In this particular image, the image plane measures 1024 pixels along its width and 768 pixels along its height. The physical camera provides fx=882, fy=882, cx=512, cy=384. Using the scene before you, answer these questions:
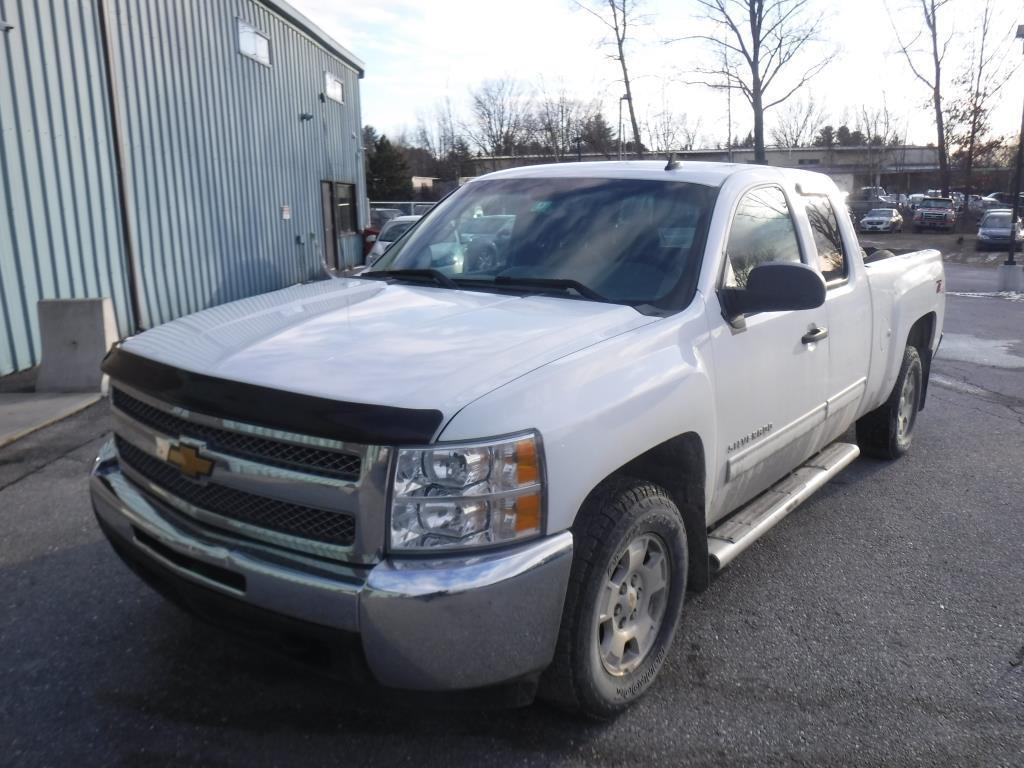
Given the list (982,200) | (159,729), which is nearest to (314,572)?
(159,729)

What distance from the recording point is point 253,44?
15695mm

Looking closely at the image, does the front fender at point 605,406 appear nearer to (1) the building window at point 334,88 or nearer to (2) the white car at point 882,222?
(1) the building window at point 334,88

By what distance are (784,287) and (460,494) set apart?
5.49 feet

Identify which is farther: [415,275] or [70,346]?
[70,346]

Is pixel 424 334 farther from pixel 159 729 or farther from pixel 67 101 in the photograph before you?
pixel 67 101

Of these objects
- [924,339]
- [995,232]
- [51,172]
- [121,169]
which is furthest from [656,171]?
[995,232]

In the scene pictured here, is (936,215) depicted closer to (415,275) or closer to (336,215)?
(336,215)

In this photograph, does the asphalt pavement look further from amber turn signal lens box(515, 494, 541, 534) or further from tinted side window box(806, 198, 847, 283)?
tinted side window box(806, 198, 847, 283)

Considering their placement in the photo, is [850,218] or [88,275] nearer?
[850,218]

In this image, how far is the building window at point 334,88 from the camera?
20.6m

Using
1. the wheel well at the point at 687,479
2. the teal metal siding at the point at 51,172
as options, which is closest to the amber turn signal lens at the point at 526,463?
the wheel well at the point at 687,479

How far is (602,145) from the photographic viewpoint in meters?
49.3

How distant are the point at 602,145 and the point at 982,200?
20903mm

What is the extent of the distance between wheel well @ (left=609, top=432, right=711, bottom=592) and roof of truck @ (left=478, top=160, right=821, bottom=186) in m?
1.35
